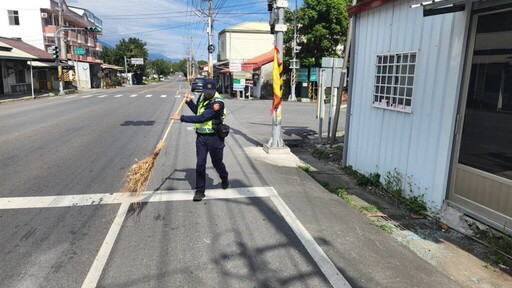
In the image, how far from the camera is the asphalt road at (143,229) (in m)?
3.53

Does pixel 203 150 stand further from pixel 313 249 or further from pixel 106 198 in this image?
pixel 313 249

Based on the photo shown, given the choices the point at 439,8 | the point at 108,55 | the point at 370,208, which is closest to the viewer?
the point at 439,8

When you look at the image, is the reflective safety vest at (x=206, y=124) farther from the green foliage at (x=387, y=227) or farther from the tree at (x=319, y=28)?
the tree at (x=319, y=28)

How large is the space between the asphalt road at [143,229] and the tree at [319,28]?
79.5 feet

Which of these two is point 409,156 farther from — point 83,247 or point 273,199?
point 83,247

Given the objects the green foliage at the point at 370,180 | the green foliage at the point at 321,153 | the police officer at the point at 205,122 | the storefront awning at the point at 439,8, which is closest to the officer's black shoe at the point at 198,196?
the police officer at the point at 205,122

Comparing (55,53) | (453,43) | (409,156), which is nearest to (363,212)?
(409,156)

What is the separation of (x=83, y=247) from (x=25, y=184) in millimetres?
3040

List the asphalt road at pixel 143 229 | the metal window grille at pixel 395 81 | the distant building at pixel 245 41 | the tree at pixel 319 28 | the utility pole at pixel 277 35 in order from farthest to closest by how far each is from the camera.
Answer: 1. the distant building at pixel 245 41
2. the tree at pixel 319 28
3. the utility pole at pixel 277 35
4. the metal window grille at pixel 395 81
5. the asphalt road at pixel 143 229

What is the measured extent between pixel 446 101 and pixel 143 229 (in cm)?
436

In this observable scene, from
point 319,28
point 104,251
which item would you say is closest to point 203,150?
point 104,251

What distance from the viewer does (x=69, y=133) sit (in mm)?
11688

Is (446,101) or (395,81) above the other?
(395,81)

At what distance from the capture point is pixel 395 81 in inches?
253
